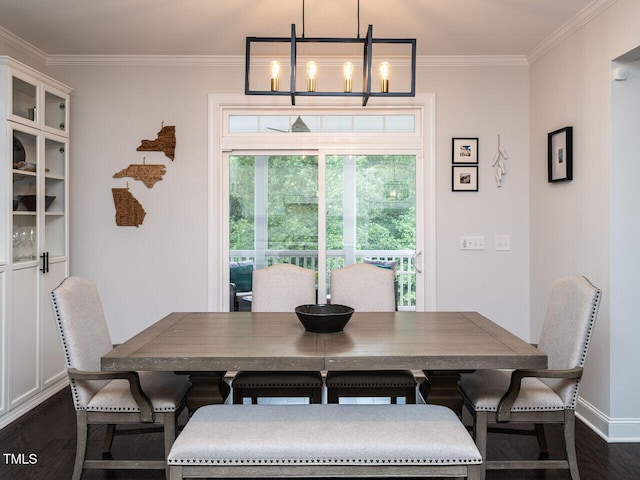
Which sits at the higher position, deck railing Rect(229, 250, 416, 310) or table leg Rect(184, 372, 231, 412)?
deck railing Rect(229, 250, 416, 310)

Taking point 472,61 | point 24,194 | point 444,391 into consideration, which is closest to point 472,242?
point 472,61

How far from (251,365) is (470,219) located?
2781 millimetres

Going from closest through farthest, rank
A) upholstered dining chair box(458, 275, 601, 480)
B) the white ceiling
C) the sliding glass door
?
upholstered dining chair box(458, 275, 601, 480) < the white ceiling < the sliding glass door

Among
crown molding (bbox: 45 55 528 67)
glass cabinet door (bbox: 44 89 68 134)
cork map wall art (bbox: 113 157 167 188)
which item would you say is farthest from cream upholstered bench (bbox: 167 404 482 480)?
crown molding (bbox: 45 55 528 67)

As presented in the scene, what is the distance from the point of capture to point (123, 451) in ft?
8.91

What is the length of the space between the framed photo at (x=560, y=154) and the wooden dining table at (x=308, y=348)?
1425 mm

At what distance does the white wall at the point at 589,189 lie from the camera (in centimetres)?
294

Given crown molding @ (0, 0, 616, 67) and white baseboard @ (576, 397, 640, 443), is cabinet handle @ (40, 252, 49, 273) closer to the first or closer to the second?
crown molding @ (0, 0, 616, 67)

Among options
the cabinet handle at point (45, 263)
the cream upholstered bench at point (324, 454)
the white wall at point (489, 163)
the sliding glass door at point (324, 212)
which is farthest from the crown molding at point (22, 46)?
the cream upholstered bench at point (324, 454)

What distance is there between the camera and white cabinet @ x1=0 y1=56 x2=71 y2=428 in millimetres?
3164

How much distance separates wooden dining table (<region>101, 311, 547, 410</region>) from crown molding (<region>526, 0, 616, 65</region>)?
2.09 m

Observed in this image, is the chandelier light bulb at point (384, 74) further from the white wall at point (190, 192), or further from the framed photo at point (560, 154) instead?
the white wall at point (190, 192)

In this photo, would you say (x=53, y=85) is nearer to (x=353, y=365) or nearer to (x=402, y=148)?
(x=402, y=148)

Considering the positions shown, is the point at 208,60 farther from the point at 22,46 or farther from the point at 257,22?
the point at 22,46
